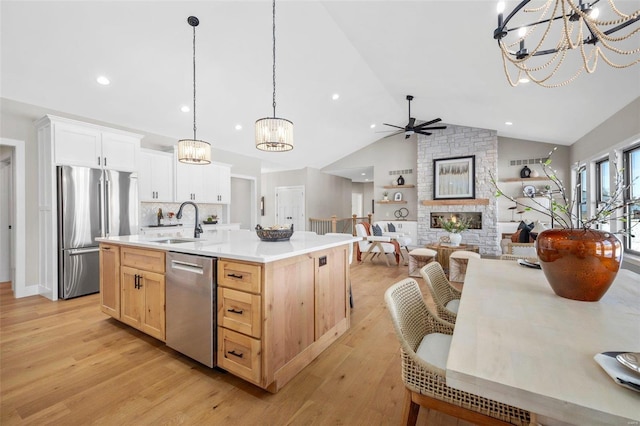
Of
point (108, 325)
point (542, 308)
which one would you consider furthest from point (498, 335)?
point (108, 325)

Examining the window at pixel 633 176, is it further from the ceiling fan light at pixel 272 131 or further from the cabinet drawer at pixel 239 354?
the cabinet drawer at pixel 239 354

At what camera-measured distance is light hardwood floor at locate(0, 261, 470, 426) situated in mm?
1584

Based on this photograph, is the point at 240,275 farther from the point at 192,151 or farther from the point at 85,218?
the point at 85,218

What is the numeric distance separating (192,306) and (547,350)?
6.59 ft

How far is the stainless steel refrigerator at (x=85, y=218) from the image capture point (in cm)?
368

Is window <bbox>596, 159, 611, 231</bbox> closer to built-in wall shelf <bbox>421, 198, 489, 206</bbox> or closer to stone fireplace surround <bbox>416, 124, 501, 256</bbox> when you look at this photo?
stone fireplace surround <bbox>416, 124, 501, 256</bbox>

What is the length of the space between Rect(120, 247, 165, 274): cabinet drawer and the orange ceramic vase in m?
2.52

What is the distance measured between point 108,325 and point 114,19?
3288 millimetres

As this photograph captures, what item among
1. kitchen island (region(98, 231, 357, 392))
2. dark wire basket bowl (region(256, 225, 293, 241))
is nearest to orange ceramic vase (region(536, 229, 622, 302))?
kitchen island (region(98, 231, 357, 392))

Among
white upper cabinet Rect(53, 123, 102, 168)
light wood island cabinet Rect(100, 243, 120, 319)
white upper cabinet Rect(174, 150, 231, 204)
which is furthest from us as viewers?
white upper cabinet Rect(174, 150, 231, 204)

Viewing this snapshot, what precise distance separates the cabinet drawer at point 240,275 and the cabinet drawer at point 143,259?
2.36 feet

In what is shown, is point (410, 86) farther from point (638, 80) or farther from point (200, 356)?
point (200, 356)

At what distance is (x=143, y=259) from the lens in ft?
7.89

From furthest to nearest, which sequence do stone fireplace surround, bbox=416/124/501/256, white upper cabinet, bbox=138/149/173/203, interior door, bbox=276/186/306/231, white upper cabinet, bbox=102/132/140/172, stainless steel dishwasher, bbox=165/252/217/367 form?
interior door, bbox=276/186/306/231, stone fireplace surround, bbox=416/124/501/256, white upper cabinet, bbox=138/149/173/203, white upper cabinet, bbox=102/132/140/172, stainless steel dishwasher, bbox=165/252/217/367
